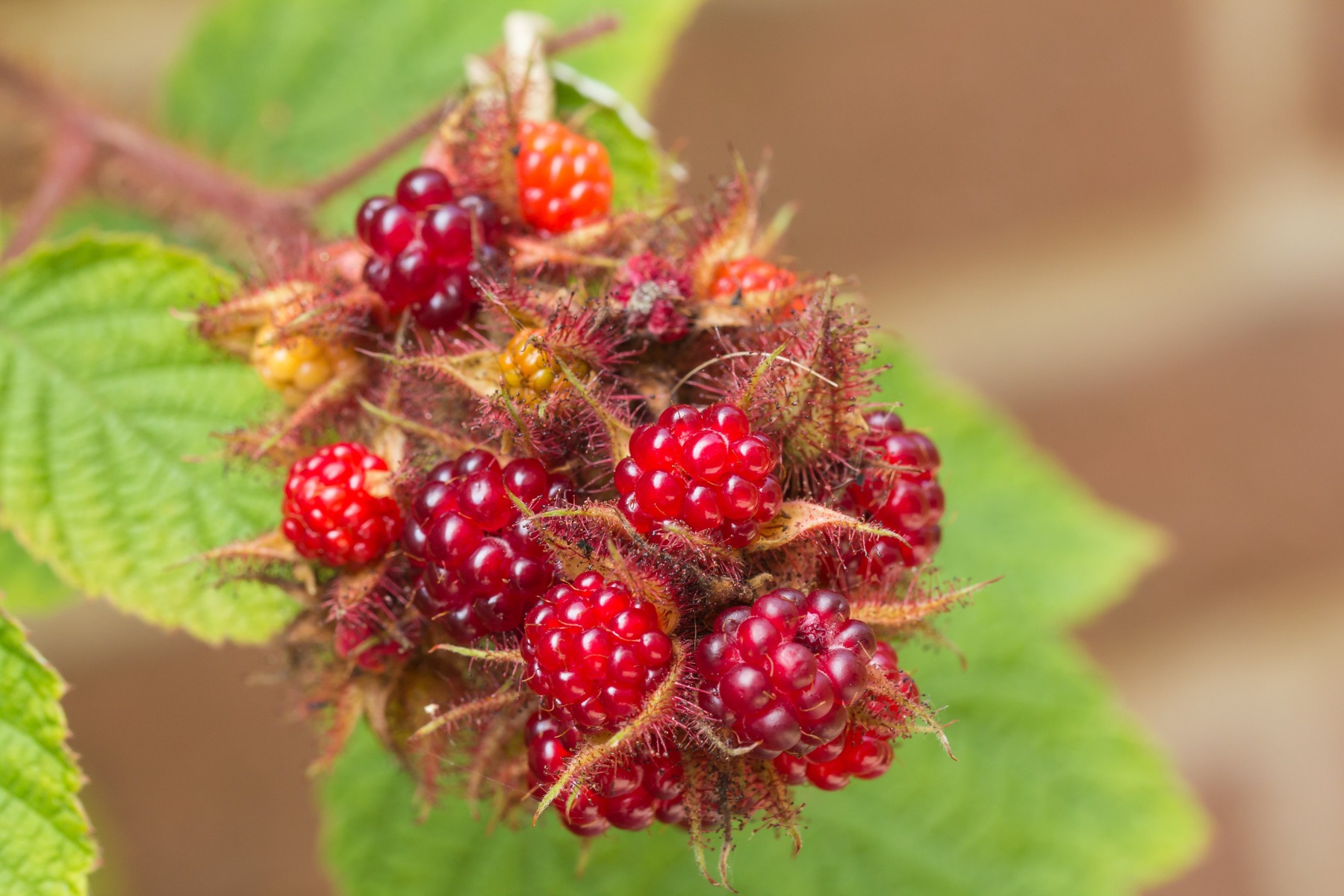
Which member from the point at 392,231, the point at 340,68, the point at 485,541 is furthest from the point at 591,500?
the point at 340,68

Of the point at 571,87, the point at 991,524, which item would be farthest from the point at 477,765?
the point at 991,524

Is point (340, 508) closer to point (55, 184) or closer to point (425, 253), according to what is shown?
point (425, 253)

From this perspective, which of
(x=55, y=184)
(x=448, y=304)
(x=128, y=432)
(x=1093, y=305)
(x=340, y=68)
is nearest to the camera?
(x=448, y=304)

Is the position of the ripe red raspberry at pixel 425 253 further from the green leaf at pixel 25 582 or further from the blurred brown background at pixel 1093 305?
the blurred brown background at pixel 1093 305

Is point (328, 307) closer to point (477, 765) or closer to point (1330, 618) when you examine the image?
point (477, 765)

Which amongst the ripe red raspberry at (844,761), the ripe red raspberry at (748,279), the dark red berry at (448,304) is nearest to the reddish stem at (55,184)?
the dark red berry at (448,304)

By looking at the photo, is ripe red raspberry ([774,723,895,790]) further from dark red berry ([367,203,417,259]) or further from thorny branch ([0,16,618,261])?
thorny branch ([0,16,618,261])

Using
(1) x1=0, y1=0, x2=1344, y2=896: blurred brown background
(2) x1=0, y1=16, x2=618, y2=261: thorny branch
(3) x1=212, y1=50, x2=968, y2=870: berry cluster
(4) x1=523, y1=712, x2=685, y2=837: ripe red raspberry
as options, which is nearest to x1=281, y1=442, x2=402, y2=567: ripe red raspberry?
(3) x1=212, y1=50, x2=968, y2=870: berry cluster
